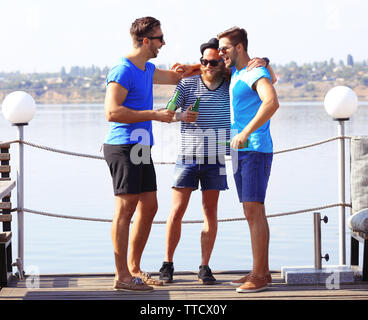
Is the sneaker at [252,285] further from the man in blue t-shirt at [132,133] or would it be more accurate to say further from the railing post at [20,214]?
the railing post at [20,214]

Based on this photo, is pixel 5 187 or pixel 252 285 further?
pixel 5 187

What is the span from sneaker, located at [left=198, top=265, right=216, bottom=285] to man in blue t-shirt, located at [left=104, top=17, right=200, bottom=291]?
457 mm

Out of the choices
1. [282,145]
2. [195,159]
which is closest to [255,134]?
[195,159]

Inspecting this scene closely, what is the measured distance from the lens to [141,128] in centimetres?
498

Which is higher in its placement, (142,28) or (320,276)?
(142,28)

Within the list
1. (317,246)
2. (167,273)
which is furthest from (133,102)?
(317,246)

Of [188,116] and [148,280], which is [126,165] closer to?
[188,116]

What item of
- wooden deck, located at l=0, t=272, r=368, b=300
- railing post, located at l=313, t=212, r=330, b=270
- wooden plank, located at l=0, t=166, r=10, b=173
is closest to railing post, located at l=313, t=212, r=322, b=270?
railing post, located at l=313, t=212, r=330, b=270

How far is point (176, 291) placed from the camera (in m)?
5.10

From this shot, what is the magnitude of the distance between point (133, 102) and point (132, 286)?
1165 millimetres
